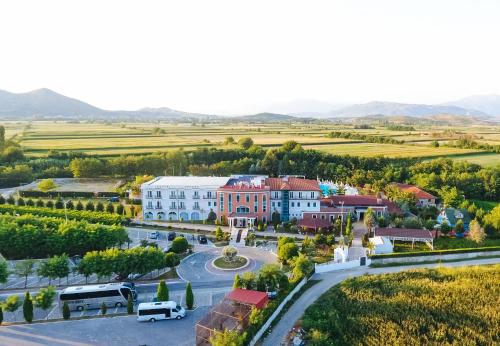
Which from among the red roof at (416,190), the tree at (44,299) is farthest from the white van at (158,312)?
the red roof at (416,190)

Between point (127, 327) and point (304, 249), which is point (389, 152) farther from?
point (127, 327)

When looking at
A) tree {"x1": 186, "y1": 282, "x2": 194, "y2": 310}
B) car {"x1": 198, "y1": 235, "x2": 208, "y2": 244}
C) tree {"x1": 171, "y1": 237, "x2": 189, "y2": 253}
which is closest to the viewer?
tree {"x1": 186, "y1": 282, "x2": 194, "y2": 310}

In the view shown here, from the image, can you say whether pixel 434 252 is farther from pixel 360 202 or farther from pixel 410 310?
pixel 360 202

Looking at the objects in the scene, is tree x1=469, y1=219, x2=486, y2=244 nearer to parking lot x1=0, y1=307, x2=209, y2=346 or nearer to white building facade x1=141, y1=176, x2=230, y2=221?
white building facade x1=141, y1=176, x2=230, y2=221

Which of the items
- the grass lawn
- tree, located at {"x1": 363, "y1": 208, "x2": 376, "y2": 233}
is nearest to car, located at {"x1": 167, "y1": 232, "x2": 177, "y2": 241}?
the grass lawn

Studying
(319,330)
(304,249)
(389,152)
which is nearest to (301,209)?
(304,249)

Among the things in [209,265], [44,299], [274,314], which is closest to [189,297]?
[274,314]
